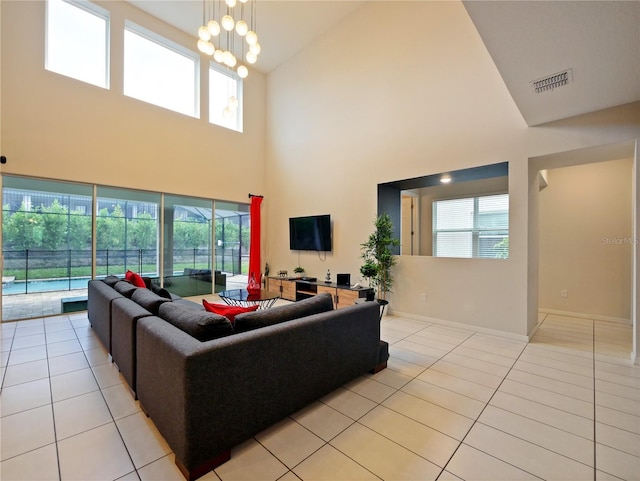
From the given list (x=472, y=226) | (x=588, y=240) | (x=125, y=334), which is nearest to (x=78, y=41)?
(x=125, y=334)

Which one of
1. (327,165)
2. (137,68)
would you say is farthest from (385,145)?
(137,68)

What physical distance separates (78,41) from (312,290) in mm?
6071

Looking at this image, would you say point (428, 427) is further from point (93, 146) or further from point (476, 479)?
point (93, 146)

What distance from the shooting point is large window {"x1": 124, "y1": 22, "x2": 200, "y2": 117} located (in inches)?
212

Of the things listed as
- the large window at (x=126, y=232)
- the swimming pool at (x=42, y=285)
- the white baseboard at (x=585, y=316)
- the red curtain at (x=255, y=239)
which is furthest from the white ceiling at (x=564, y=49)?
the swimming pool at (x=42, y=285)

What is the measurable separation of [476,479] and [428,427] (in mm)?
423

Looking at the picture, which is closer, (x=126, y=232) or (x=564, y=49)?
(x=564, y=49)

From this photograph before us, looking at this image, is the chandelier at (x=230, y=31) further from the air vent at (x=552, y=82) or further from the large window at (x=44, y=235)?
the large window at (x=44, y=235)

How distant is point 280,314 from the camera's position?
2072mm

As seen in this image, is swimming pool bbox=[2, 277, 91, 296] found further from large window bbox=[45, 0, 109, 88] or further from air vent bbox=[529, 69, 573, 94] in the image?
air vent bbox=[529, 69, 573, 94]

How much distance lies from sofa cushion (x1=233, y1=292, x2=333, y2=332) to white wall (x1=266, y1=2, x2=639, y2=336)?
8.69 feet

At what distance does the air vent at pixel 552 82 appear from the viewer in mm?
2467

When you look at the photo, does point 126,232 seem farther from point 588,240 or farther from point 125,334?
point 588,240

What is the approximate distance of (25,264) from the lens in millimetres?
4418
